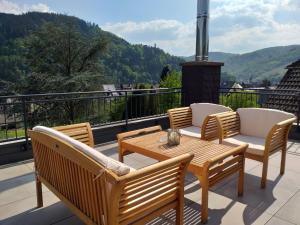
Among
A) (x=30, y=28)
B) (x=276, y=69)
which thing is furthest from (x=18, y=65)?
(x=276, y=69)

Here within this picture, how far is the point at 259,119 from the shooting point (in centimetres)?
355

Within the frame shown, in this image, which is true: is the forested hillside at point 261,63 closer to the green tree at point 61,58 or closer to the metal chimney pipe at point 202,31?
the green tree at point 61,58

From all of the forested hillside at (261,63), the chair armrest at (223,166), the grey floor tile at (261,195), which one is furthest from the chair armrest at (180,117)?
the forested hillside at (261,63)

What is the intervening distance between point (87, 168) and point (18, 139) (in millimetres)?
2838

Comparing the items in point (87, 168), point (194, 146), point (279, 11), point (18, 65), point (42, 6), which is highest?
point (42, 6)

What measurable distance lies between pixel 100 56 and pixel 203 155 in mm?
14412

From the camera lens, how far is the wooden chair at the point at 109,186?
4.93 feet

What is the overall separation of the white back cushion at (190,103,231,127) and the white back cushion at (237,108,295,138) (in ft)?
1.30

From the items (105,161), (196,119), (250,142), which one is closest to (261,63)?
(196,119)

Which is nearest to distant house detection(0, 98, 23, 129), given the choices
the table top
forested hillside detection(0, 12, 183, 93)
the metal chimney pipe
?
the table top

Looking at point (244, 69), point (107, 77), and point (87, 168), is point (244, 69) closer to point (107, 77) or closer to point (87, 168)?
point (107, 77)

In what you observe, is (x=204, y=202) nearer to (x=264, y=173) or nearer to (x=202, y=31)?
(x=264, y=173)

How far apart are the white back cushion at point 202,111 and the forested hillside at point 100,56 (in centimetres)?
285

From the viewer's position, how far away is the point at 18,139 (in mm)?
3902
